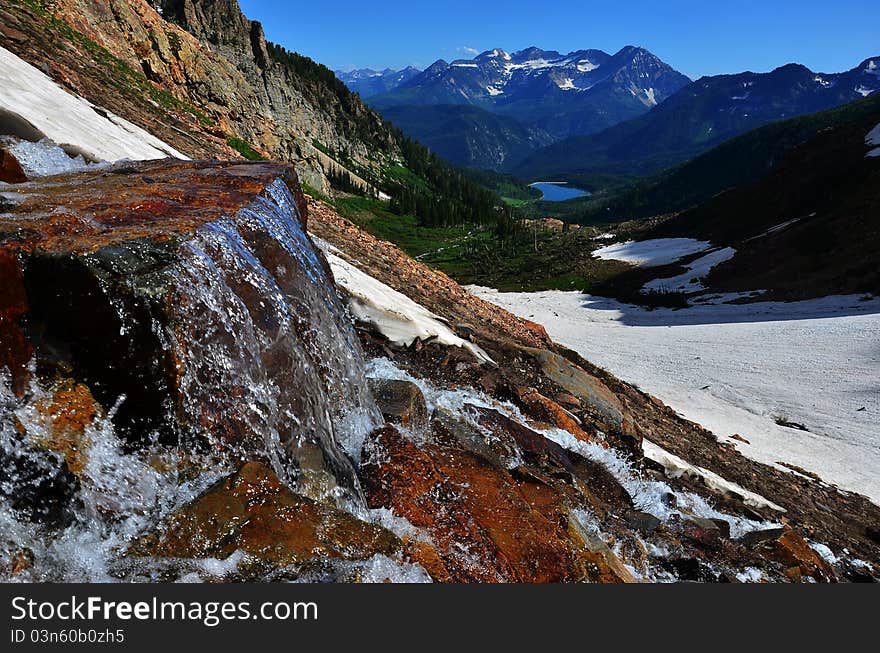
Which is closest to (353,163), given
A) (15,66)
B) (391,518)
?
(15,66)

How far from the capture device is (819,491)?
1655cm

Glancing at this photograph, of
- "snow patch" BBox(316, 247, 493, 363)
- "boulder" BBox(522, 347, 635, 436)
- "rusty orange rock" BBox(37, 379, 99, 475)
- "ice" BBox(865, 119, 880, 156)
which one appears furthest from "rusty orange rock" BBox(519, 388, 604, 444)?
"ice" BBox(865, 119, 880, 156)

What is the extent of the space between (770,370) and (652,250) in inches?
2245

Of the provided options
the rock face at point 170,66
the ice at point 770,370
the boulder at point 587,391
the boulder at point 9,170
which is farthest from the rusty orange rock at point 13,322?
the ice at point 770,370

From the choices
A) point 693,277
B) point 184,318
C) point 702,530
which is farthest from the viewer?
point 693,277

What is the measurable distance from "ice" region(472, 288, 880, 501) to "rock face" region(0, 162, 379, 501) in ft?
62.8

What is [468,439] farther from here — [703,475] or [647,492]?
[703,475]

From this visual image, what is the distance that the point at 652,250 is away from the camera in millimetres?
81875

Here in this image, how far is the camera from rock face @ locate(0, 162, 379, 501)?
4.54m

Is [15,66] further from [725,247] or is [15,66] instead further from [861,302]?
[725,247]

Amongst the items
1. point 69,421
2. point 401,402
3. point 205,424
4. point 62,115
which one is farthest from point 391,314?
point 62,115

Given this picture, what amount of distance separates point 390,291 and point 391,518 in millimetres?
9395

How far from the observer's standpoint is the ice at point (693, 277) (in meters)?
57.1

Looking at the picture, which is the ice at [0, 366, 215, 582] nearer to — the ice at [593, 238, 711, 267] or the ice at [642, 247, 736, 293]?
the ice at [642, 247, 736, 293]
